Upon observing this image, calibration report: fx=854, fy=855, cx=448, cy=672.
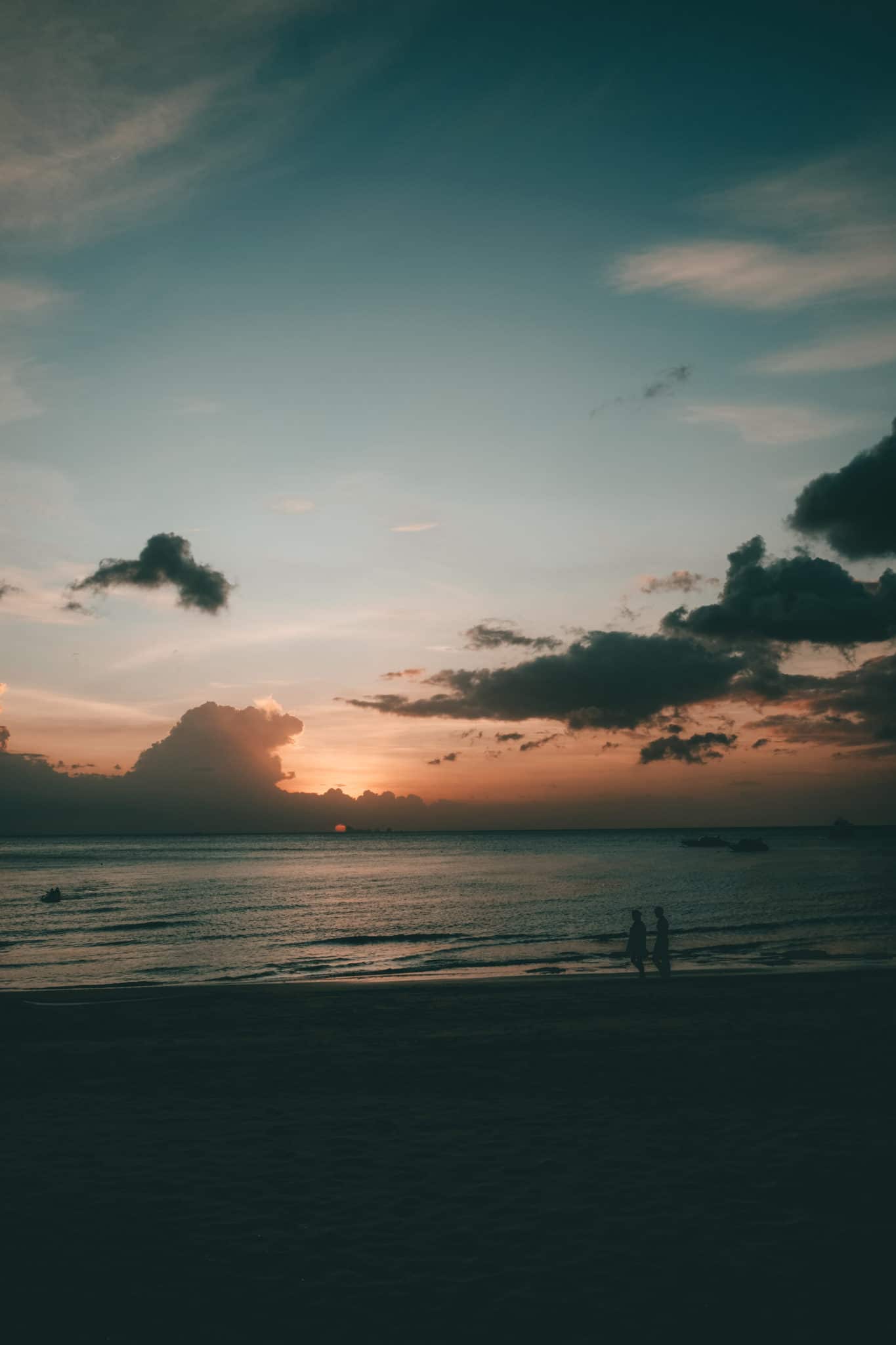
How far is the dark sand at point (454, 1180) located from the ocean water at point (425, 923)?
16.9 metres

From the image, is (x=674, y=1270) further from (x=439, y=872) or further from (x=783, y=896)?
(x=439, y=872)

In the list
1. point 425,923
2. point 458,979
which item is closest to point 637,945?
→ point 458,979

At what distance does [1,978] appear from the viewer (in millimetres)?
36969

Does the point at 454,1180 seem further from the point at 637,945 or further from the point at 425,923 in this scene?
the point at 425,923

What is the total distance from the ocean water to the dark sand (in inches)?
664

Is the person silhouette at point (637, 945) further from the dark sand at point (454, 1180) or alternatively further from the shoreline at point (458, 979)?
the dark sand at point (454, 1180)

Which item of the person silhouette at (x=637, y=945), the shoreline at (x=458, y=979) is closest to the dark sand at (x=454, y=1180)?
the person silhouette at (x=637, y=945)

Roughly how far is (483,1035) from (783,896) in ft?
198

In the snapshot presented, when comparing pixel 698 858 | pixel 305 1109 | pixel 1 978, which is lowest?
pixel 698 858

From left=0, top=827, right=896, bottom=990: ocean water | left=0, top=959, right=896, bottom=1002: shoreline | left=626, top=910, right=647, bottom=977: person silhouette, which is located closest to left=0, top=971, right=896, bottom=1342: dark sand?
left=626, top=910, right=647, bottom=977: person silhouette

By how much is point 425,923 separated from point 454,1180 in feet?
156

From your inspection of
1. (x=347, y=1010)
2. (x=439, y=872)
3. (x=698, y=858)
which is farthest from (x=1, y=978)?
(x=698, y=858)

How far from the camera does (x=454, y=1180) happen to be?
12320mm

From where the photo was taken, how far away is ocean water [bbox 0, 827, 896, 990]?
39.4 meters
